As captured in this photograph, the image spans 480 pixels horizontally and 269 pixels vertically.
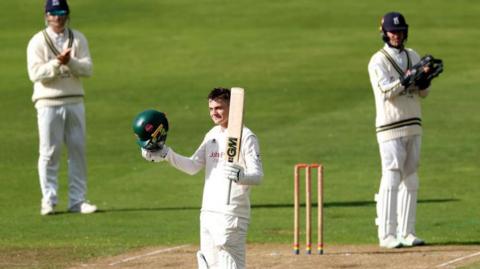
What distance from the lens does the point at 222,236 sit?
32.9 feet

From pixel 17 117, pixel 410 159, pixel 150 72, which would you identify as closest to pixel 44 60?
pixel 410 159

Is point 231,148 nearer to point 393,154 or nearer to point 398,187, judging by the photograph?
point 393,154

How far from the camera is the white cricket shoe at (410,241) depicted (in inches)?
541

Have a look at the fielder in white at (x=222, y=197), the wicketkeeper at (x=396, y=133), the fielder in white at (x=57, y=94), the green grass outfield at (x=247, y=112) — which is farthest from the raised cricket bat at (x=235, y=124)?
the fielder in white at (x=57, y=94)

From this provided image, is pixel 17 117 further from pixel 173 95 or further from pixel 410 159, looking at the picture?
pixel 410 159

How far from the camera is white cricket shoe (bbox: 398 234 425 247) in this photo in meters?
13.7

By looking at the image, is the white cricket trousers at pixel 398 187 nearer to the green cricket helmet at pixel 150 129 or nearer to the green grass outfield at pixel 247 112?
the green grass outfield at pixel 247 112

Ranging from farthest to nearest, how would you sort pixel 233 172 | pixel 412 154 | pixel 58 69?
pixel 58 69 → pixel 412 154 → pixel 233 172

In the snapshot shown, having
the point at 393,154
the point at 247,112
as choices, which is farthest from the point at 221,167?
the point at 247,112

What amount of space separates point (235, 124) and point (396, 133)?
4.19 metres

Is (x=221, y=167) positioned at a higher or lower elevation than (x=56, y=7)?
lower

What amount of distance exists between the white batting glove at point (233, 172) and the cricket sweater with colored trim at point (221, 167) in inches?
5.1

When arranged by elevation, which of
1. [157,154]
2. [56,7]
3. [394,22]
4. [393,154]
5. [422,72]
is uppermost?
[56,7]

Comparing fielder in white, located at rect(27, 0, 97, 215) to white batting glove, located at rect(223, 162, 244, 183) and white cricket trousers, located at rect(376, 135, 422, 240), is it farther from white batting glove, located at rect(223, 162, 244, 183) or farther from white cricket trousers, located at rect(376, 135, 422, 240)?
white batting glove, located at rect(223, 162, 244, 183)
